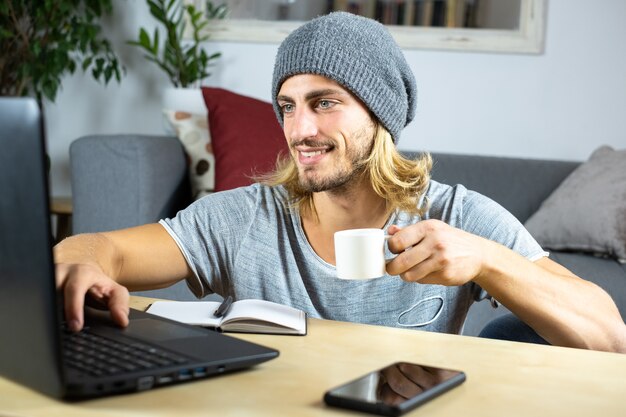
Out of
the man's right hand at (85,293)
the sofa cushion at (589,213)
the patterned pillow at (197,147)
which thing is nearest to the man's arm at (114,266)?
the man's right hand at (85,293)

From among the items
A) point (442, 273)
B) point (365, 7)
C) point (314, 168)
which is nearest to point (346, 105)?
point (314, 168)

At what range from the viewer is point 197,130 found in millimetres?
3299

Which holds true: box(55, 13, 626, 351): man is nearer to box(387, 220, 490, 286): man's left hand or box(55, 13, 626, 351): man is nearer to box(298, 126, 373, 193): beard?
box(298, 126, 373, 193): beard

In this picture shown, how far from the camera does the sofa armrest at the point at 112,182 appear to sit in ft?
9.63

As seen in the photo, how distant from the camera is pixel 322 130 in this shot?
5.43 ft

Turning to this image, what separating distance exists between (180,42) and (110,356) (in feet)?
10.2

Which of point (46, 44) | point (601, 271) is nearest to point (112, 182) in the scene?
point (46, 44)

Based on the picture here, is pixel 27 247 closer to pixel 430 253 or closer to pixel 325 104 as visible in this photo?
pixel 430 253

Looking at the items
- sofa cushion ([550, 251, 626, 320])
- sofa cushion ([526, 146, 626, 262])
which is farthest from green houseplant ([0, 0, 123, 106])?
sofa cushion ([550, 251, 626, 320])

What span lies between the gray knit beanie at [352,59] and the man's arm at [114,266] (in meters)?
0.38

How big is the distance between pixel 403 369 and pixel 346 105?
846 mm

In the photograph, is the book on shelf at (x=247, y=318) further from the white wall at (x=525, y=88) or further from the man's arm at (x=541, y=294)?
the white wall at (x=525, y=88)

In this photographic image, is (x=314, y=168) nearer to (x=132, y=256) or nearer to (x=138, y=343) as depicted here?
(x=132, y=256)

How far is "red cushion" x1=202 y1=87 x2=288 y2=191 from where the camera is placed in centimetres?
313
